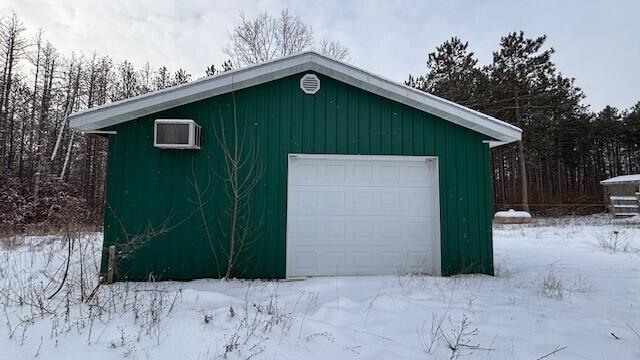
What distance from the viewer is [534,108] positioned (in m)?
21.5

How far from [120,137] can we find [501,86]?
2197 cm

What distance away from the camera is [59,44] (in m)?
18.9

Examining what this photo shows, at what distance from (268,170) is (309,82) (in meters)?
1.57

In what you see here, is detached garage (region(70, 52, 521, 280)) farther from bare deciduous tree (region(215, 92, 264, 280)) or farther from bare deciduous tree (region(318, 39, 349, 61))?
bare deciduous tree (region(318, 39, 349, 61))

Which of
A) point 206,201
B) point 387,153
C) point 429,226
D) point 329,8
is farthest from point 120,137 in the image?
point 329,8

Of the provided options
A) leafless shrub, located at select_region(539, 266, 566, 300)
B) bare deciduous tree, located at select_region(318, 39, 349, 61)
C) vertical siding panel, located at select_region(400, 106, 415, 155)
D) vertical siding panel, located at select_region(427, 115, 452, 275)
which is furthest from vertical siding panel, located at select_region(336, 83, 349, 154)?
bare deciduous tree, located at select_region(318, 39, 349, 61)

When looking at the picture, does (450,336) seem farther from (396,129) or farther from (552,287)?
(396,129)

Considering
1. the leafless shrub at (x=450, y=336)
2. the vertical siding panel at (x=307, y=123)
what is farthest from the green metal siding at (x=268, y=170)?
the leafless shrub at (x=450, y=336)

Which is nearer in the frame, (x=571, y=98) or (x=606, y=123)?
(x=571, y=98)

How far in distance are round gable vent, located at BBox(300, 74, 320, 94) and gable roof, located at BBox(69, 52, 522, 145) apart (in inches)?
4.5

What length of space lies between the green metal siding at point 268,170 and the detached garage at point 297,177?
0.05 ft

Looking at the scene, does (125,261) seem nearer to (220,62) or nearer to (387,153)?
(387,153)

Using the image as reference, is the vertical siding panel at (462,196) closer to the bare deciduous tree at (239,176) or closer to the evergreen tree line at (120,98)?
the bare deciduous tree at (239,176)

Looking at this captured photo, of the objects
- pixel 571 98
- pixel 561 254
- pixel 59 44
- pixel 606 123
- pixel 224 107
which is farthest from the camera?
pixel 606 123
